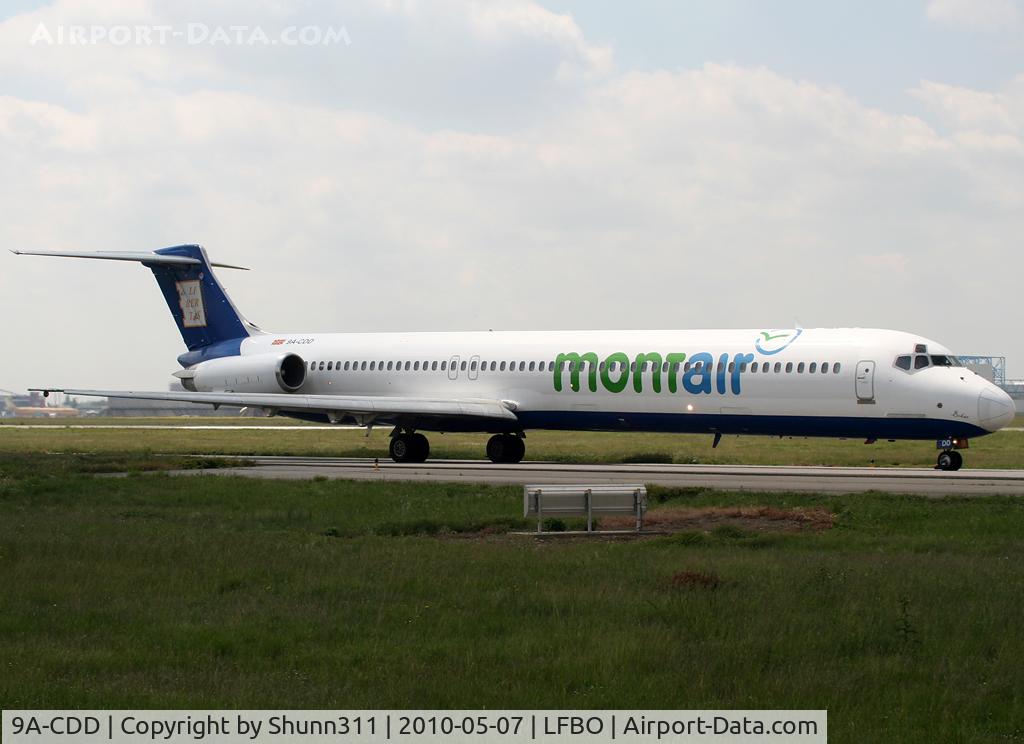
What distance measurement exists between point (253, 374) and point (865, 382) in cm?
1892

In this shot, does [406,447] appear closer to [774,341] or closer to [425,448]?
[425,448]

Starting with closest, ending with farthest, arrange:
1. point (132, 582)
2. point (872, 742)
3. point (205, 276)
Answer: point (872, 742)
point (132, 582)
point (205, 276)

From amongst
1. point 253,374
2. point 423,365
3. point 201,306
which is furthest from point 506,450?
point 201,306

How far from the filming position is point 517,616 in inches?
471

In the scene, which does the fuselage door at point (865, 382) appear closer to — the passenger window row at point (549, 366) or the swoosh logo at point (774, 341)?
the passenger window row at point (549, 366)

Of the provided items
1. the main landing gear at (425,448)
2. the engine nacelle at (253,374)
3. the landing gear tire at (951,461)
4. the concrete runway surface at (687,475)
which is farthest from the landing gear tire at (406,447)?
the landing gear tire at (951,461)

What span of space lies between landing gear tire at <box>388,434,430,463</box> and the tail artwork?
25.8 feet

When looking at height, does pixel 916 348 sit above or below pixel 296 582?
above

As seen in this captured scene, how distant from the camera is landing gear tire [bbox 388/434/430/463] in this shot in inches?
1497

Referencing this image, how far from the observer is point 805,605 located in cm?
1234

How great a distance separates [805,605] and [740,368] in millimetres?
20350

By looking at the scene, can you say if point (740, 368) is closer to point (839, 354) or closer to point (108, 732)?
point (839, 354)

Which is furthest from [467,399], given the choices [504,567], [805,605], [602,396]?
[805,605]

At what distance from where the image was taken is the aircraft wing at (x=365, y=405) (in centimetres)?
3622
